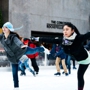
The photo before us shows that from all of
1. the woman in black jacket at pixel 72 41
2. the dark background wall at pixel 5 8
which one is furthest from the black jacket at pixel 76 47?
the dark background wall at pixel 5 8

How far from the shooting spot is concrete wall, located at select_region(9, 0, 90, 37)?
741 inches

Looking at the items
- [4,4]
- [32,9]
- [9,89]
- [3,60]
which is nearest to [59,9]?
[32,9]

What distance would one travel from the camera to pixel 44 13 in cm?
2017

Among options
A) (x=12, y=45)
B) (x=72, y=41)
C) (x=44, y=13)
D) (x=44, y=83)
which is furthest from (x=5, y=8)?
(x=72, y=41)

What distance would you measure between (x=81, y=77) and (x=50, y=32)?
17.0 meters

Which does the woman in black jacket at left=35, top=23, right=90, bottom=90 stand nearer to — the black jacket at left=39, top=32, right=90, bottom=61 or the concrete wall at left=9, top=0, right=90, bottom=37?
the black jacket at left=39, top=32, right=90, bottom=61

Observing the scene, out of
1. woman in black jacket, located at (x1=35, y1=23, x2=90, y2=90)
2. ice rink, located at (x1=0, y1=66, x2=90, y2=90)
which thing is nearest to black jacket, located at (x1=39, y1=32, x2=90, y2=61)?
woman in black jacket, located at (x1=35, y1=23, x2=90, y2=90)

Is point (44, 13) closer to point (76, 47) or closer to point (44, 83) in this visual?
point (44, 83)

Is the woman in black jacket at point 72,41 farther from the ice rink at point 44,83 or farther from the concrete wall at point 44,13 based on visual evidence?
the concrete wall at point 44,13

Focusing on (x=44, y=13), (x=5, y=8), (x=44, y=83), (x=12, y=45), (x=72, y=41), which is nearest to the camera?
(x=72, y=41)

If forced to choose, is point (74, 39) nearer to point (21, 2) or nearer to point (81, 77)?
point (81, 77)

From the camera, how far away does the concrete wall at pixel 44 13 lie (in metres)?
18.8

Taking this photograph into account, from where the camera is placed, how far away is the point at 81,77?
411cm

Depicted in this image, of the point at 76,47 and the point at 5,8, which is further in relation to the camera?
the point at 5,8
